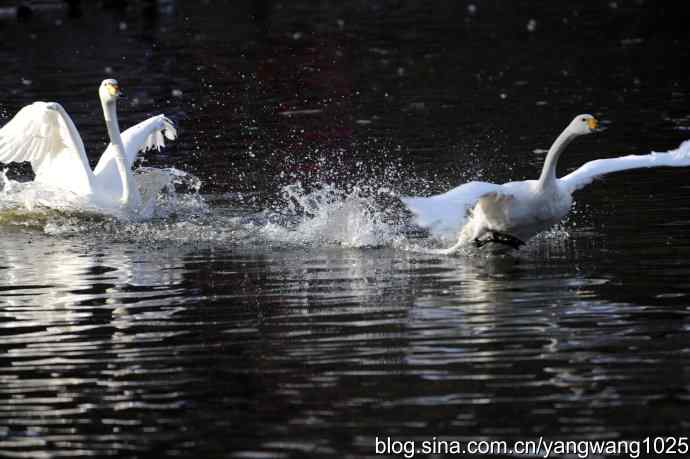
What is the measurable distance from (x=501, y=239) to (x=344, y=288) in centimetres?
162

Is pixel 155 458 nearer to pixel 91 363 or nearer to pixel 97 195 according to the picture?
pixel 91 363

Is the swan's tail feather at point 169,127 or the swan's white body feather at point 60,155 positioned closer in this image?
the swan's white body feather at point 60,155

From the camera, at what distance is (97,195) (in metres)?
13.5

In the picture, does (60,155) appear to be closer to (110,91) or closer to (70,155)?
(70,155)

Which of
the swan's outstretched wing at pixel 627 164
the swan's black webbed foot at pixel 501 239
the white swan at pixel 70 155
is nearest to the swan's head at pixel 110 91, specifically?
the white swan at pixel 70 155

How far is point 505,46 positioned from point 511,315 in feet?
66.6

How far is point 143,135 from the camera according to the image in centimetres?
1487

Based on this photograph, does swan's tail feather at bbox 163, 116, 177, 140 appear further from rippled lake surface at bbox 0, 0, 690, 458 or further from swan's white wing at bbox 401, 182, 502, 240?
swan's white wing at bbox 401, 182, 502, 240

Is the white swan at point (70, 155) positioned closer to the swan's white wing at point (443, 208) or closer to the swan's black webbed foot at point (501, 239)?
the swan's black webbed foot at point (501, 239)

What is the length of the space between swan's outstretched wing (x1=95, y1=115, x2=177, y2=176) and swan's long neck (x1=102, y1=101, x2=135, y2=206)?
0.11 m

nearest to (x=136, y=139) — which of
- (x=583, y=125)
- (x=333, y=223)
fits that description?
(x=333, y=223)

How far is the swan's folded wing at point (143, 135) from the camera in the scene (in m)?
14.6

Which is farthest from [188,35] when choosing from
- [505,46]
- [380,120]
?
[380,120]

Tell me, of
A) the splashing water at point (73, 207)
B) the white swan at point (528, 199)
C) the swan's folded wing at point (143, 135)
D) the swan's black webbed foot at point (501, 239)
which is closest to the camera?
the white swan at point (528, 199)
